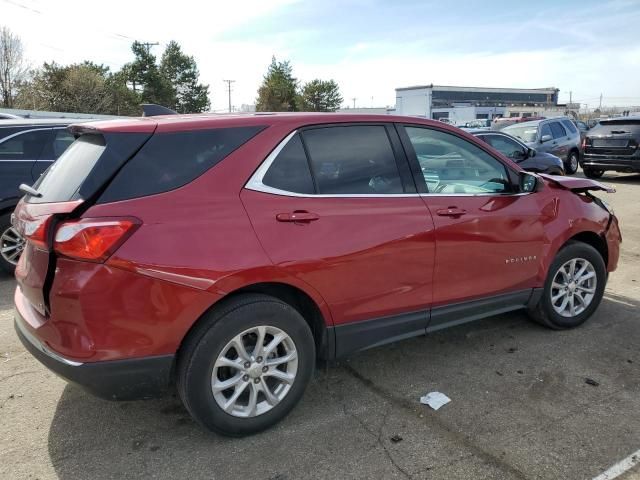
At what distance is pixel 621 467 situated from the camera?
2600mm

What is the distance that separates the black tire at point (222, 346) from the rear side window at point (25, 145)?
440cm

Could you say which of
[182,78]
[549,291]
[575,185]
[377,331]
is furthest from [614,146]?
[182,78]

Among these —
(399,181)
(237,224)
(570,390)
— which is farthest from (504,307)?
(237,224)

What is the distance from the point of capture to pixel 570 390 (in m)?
3.37

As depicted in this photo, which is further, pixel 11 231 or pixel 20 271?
pixel 11 231

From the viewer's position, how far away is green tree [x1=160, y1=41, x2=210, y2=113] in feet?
215

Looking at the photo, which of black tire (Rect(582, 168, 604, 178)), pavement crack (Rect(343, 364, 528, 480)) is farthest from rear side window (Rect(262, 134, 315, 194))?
black tire (Rect(582, 168, 604, 178))

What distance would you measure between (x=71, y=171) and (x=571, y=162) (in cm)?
1562

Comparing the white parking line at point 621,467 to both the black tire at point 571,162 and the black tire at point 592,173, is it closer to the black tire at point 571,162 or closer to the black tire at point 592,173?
the black tire at point 592,173

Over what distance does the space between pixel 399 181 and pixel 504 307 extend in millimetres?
1399

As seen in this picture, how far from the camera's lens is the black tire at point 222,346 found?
2.59 m

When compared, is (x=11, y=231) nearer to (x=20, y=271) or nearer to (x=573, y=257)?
(x=20, y=271)

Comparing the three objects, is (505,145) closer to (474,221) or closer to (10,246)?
(474,221)

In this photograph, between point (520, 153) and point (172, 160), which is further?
point (520, 153)
